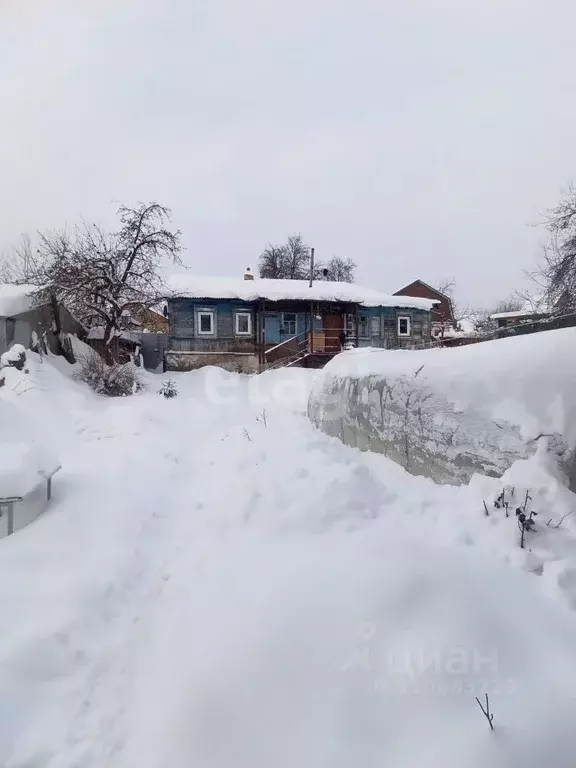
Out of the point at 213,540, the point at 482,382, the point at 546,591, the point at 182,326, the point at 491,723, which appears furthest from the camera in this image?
the point at 182,326

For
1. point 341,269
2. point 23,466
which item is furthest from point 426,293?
point 23,466

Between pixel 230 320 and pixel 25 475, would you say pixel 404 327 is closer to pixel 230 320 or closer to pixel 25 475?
pixel 230 320

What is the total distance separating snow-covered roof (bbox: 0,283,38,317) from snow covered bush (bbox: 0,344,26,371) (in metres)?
0.95

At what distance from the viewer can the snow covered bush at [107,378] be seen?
12367 mm

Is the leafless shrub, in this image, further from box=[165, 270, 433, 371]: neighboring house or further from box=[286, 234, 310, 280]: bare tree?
box=[286, 234, 310, 280]: bare tree

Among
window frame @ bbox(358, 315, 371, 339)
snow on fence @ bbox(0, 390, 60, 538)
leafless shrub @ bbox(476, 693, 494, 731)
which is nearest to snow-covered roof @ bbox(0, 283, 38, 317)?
snow on fence @ bbox(0, 390, 60, 538)

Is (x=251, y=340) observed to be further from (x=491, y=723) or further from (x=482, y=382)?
(x=491, y=723)

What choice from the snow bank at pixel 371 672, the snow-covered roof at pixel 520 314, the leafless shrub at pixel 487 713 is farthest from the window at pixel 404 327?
the leafless shrub at pixel 487 713

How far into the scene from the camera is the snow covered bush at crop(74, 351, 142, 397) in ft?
40.6

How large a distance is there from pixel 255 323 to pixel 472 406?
17123 millimetres

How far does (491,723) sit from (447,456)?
94.2 inches

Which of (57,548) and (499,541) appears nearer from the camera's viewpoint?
(499,541)

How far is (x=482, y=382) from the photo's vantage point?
3.60 m

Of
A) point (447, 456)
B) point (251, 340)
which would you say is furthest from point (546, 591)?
point (251, 340)
